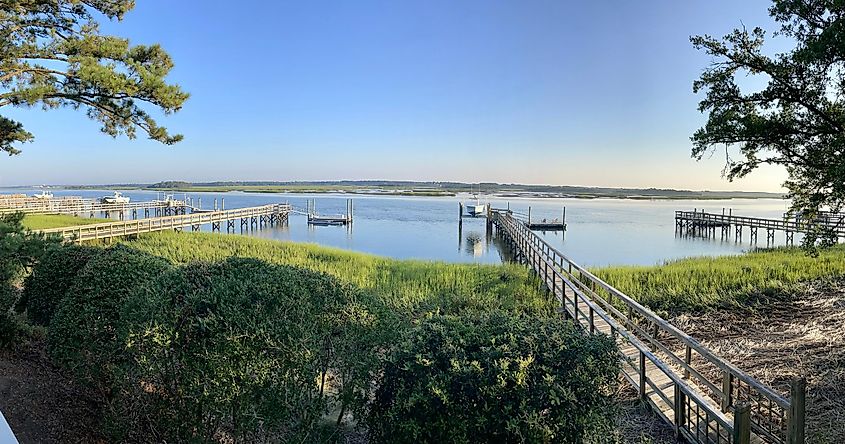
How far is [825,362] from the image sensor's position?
7.44 m

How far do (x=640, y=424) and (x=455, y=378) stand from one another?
128 inches

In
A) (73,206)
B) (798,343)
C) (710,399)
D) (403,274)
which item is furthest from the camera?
(73,206)

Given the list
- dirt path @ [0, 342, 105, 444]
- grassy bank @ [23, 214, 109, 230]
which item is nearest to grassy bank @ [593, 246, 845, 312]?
dirt path @ [0, 342, 105, 444]

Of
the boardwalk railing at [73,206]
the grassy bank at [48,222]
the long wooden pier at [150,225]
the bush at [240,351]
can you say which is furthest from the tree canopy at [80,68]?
the boardwalk railing at [73,206]

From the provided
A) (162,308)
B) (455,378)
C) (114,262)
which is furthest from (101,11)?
(455,378)

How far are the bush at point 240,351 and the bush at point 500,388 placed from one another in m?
0.66

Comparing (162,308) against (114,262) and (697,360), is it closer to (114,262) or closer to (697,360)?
(114,262)

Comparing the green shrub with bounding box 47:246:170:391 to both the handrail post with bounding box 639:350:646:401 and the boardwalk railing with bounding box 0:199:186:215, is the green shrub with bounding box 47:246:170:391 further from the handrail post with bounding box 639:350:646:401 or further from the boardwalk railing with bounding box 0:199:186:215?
the boardwalk railing with bounding box 0:199:186:215

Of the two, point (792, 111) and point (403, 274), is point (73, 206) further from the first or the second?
point (792, 111)

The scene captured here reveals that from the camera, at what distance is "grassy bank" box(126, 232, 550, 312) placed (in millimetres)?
12961

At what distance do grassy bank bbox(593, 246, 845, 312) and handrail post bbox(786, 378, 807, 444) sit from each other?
9.48 m

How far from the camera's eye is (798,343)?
8.53 meters

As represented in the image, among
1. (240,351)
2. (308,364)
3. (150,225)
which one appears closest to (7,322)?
(240,351)

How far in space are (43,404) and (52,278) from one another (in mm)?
1909
